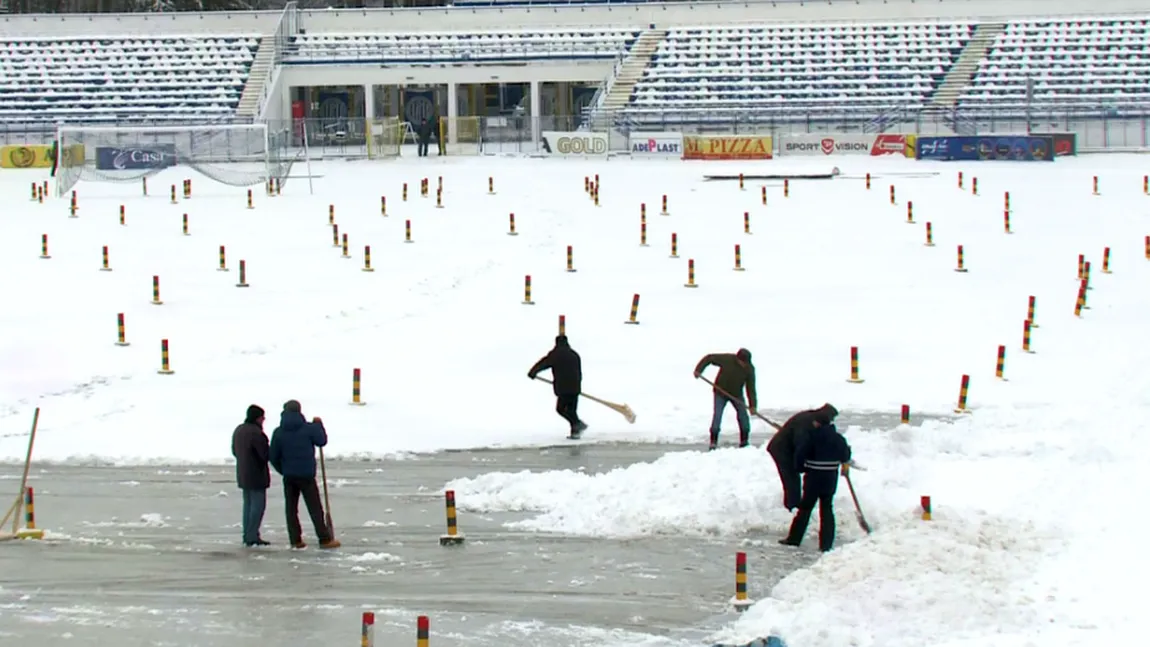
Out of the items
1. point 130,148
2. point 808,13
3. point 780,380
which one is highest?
point 808,13

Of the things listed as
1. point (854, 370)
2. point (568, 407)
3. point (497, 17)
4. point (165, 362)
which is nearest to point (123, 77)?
point (497, 17)

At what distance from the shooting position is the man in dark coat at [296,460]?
14.3 meters

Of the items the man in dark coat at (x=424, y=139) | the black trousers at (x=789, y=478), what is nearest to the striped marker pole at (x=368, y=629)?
the black trousers at (x=789, y=478)

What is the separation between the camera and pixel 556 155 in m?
62.0

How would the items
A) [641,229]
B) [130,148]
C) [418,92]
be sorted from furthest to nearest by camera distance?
[418,92] → [130,148] → [641,229]

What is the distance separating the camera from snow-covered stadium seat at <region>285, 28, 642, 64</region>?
71.1 m

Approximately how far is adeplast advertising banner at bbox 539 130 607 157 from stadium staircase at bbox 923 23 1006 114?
12.8 meters

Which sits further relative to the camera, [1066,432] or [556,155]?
[556,155]

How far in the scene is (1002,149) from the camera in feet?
182

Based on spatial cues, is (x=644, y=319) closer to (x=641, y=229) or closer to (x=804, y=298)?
(x=804, y=298)

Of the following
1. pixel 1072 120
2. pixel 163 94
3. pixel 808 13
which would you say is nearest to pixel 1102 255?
pixel 1072 120

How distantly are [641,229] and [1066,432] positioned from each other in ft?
65.1

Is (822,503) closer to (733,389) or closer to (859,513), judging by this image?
(859,513)

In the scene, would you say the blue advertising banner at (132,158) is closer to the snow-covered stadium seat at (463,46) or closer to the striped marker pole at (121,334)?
the snow-covered stadium seat at (463,46)
